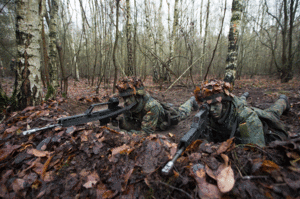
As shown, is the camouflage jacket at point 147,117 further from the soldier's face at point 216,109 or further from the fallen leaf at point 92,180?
the fallen leaf at point 92,180

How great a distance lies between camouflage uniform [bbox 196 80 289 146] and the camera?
7.57ft

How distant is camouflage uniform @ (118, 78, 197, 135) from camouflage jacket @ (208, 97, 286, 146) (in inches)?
45.8

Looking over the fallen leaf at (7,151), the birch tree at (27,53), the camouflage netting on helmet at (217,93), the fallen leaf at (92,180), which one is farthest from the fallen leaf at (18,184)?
the camouflage netting on helmet at (217,93)

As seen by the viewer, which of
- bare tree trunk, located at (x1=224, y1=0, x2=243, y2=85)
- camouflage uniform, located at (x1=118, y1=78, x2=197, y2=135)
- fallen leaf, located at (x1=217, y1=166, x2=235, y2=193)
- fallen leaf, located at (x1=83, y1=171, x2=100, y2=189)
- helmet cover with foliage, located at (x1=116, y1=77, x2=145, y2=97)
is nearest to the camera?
fallen leaf, located at (x1=217, y1=166, x2=235, y2=193)

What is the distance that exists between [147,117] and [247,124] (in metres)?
2.06

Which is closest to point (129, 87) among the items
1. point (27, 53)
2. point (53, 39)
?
point (27, 53)

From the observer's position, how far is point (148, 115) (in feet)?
11.4

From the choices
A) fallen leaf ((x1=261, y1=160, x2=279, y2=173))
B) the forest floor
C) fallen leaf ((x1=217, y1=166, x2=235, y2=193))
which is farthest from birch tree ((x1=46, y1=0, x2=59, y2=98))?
fallen leaf ((x1=261, y1=160, x2=279, y2=173))

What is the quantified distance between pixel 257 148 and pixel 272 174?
0.34 meters

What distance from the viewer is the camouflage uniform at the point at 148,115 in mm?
3443

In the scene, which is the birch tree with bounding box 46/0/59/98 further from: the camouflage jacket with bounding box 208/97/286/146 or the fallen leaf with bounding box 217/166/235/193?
the fallen leaf with bounding box 217/166/235/193

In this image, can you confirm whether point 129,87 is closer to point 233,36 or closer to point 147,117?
point 147,117

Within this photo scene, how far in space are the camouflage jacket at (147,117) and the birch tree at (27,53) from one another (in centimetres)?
238

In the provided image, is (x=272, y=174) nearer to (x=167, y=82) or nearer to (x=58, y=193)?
(x=58, y=193)
